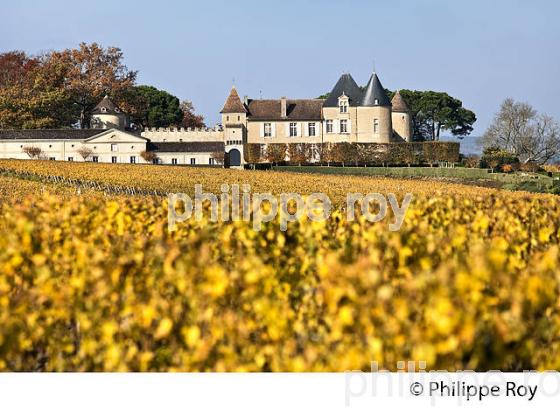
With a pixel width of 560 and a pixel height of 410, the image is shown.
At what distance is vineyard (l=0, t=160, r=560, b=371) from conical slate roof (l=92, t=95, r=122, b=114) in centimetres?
7668

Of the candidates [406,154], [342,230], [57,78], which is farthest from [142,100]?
[342,230]

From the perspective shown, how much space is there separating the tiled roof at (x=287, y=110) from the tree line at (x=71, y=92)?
61.7 ft

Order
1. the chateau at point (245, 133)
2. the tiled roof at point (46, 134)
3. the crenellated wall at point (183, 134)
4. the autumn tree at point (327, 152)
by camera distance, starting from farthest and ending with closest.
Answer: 1. the crenellated wall at point (183, 134)
2. the chateau at point (245, 133)
3. the tiled roof at point (46, 134)
4. the autumn tree at point (327, 152)

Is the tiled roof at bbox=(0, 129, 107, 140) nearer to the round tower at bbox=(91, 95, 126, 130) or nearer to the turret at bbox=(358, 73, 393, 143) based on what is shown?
the round tower at bbox=(91, 95, 126, 130)

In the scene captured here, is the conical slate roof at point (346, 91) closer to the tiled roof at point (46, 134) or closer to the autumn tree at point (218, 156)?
the autumn tree at point (218, 156)

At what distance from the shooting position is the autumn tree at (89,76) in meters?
85.8

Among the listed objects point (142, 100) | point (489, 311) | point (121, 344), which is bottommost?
point (121, 344)

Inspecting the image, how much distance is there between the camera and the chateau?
74.5 meters

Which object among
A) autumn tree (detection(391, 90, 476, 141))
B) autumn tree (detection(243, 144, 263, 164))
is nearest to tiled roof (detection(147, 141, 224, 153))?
autumn tree (detection(243, 144, 263, 164))

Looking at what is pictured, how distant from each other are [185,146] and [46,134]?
44.4ft

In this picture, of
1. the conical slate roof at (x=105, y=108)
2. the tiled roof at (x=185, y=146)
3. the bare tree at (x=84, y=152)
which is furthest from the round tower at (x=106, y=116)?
the tiled roof at (x=185, y=146)

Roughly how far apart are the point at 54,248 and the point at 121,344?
2.20 metres

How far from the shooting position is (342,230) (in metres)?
8.27

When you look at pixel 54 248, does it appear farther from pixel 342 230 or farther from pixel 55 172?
pixel 55 172
